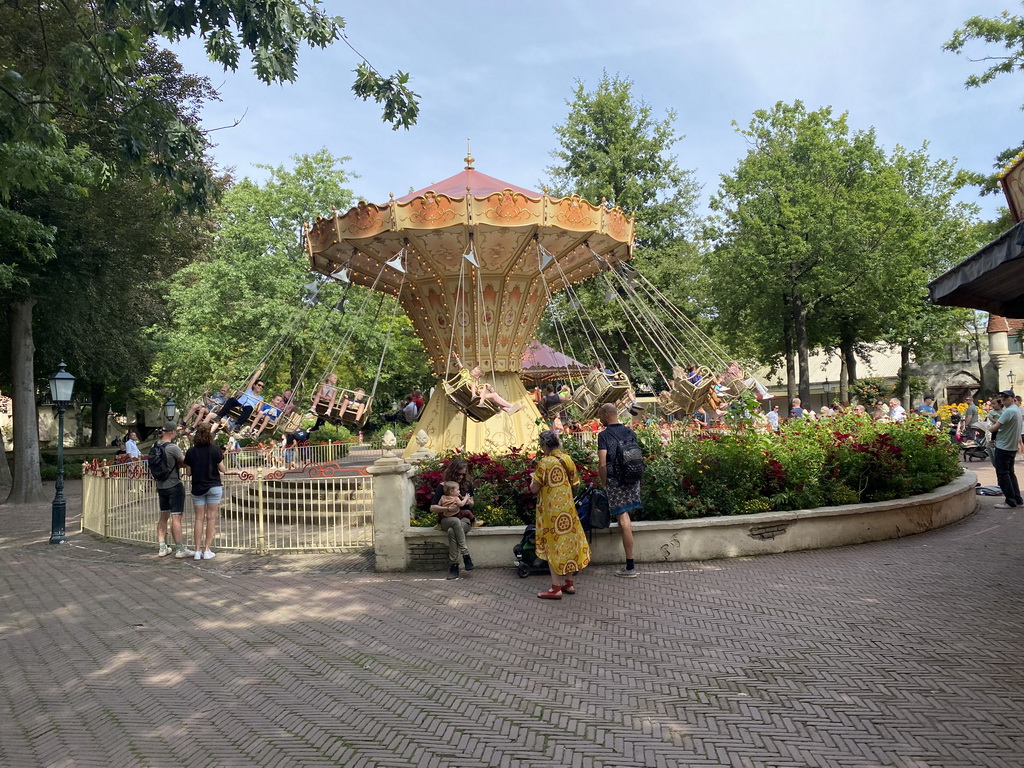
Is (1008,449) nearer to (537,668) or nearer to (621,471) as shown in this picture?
(621,471)

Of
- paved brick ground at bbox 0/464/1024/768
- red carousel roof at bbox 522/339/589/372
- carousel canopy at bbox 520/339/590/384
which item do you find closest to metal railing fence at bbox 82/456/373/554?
paved brick ground at bbox 0/464/1024/768

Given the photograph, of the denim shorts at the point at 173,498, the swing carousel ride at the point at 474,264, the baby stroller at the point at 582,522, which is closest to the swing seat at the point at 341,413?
the swing carousel ride at the point at 474,264

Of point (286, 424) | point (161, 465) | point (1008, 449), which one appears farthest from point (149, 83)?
point (1008, 449)

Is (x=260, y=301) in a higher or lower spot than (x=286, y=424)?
higher

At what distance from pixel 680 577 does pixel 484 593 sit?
6.90 feet

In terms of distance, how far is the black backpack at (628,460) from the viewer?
7297 millimetres

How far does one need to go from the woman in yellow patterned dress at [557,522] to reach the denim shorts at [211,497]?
189 inches

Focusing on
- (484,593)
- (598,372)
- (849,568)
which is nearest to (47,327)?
(598,372)

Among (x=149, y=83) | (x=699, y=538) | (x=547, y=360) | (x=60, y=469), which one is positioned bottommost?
(x=699, y=538)

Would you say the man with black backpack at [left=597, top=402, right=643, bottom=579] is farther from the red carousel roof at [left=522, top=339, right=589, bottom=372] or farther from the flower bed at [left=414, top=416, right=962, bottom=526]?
the red carousel roof at [left=522, top=339, right=589, bottom=372]

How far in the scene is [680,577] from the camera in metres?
7.39

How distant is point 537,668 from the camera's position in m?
5.01

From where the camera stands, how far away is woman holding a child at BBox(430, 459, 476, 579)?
308 inches

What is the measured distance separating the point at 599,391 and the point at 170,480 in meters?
6.91
